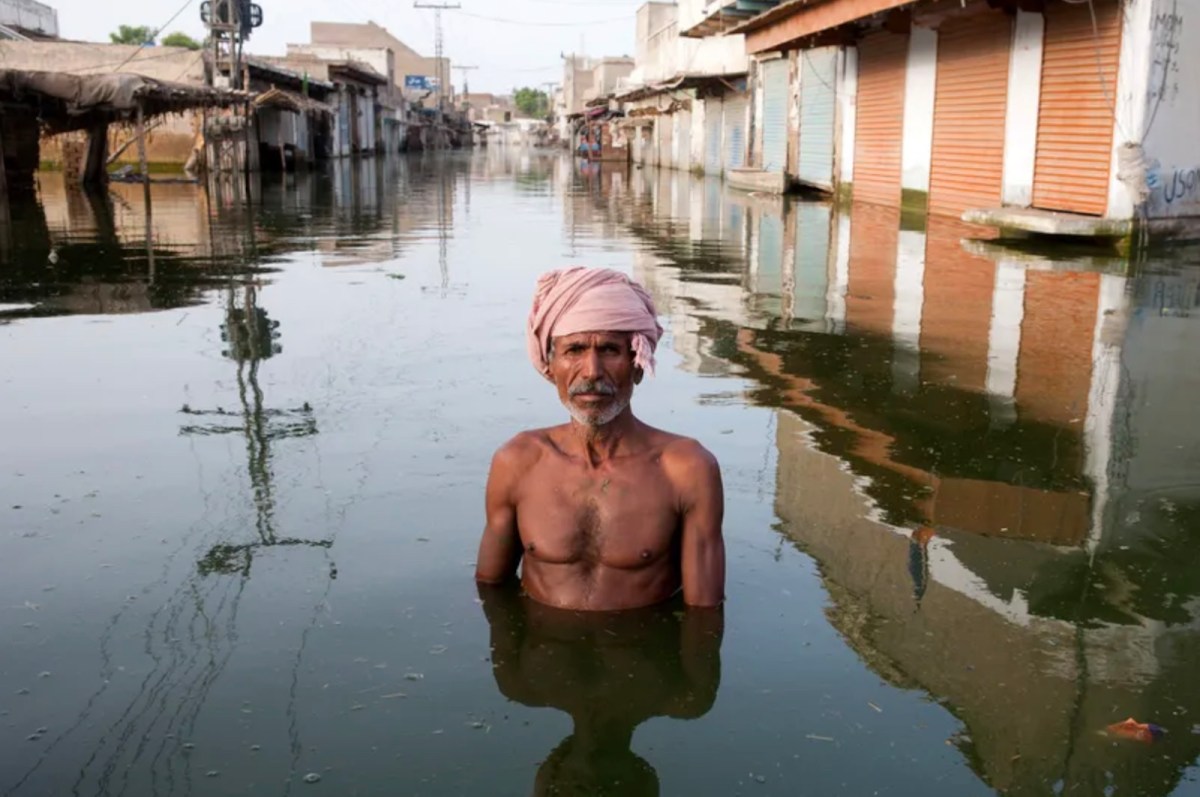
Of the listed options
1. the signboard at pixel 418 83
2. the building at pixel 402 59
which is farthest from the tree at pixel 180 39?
the signboard at pixel 418 83

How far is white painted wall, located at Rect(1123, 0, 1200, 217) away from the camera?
40.1ft

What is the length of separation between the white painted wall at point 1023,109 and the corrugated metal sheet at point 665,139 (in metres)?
30.3

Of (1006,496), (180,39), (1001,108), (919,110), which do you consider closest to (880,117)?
(919,110)

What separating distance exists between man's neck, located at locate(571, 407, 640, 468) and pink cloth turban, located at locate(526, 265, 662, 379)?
0.55ft

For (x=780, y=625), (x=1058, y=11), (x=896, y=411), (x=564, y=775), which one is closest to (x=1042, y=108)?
(x=1058, y=11)

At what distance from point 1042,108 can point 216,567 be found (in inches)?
524

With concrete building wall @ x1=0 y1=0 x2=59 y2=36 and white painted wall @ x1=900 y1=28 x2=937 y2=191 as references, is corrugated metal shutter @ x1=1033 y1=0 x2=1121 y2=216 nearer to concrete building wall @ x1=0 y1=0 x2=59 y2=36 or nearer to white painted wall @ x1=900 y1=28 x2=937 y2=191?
white painted wall @ x1=900 y1=28 x2=937 y2=191

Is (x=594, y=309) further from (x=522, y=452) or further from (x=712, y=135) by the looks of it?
(x=712, y=135)

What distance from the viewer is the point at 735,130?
3438 cm

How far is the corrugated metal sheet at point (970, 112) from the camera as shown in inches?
624

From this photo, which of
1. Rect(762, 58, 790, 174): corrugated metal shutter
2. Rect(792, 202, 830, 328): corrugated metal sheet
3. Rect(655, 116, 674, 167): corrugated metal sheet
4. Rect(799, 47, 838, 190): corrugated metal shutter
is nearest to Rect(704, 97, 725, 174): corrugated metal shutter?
Rect(762, 58, 790, 174): corrugated metal shutter

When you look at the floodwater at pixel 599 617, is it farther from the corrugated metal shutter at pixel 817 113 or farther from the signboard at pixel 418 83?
the signboard at pixel 418 83

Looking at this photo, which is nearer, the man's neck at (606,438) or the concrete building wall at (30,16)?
the man's neck at (606,438)

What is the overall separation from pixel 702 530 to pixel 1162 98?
1141cm
